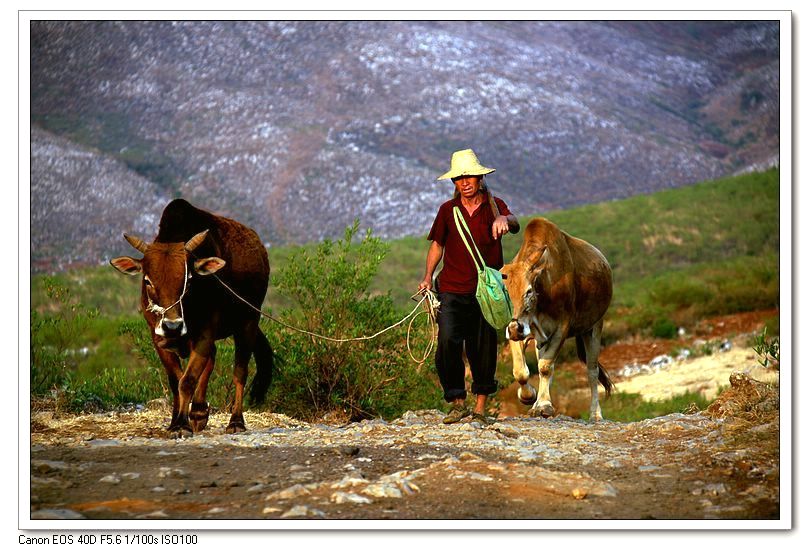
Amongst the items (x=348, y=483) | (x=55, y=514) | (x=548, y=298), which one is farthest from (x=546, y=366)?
(x=55, y=514)

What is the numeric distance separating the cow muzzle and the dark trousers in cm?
26

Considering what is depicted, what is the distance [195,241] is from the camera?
923cm

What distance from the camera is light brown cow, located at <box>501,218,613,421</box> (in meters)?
10.4

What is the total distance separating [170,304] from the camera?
8.98 metres

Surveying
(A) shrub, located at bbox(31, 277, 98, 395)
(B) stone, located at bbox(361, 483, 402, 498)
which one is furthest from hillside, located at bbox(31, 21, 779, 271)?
(B) stone, located at bbox(361, 483, 402, 498)

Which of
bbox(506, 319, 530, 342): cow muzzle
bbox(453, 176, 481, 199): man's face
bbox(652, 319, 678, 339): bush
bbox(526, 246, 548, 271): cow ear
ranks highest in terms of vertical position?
bbox(453, 176, 481, 199): man's face

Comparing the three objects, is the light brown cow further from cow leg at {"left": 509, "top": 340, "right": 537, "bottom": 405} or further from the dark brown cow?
the dark brown cow

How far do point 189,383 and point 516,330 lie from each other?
9.36 ft

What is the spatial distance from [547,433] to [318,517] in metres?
2.99

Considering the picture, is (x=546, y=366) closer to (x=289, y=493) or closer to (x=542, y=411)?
(x=542, y=411)

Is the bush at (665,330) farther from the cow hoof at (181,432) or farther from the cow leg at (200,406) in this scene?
the cow hoof at (181,432)

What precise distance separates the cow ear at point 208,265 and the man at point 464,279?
1.70m

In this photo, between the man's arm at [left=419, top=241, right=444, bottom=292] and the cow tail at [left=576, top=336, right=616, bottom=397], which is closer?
the man's arm at [left=419, top=241, right=444, bottom=292]
